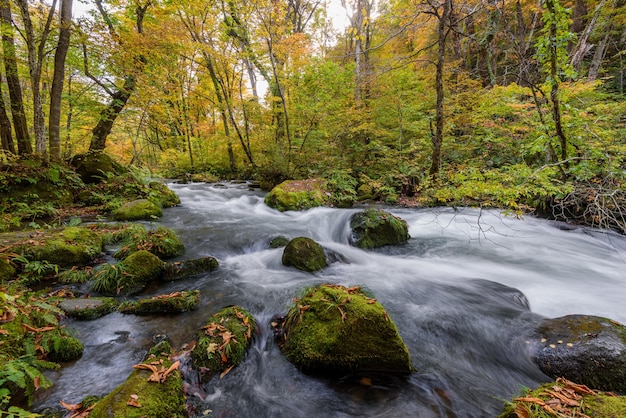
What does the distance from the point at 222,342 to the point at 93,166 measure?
9.38 metres

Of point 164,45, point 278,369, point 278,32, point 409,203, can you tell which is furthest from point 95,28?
point 409,203

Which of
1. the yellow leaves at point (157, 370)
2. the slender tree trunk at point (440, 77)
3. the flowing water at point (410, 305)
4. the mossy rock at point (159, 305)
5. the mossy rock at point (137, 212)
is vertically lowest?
the flowing water at point (410, 305)

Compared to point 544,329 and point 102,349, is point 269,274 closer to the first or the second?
point 102,349

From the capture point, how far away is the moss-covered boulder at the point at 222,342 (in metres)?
2.62

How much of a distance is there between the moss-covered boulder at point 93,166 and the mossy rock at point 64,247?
16.5ft

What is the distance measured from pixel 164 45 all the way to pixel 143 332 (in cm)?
1281

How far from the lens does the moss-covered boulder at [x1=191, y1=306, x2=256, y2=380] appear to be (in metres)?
2.62

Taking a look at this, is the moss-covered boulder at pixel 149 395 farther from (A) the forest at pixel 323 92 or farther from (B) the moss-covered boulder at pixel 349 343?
(A) the forest at pixel 323 92

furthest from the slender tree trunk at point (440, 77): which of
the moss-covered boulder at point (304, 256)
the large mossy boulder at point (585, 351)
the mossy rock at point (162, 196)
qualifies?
the mossy rock at point (162, 196)

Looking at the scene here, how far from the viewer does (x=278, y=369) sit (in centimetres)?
280

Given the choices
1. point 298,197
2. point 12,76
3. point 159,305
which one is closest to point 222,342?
point 159,305

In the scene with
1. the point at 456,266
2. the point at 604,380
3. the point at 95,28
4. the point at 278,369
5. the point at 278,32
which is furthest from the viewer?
the point at 278,32

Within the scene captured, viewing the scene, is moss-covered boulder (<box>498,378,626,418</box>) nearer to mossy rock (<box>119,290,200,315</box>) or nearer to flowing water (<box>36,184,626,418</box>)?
flowing water (<box>36,184,626,418</box>)

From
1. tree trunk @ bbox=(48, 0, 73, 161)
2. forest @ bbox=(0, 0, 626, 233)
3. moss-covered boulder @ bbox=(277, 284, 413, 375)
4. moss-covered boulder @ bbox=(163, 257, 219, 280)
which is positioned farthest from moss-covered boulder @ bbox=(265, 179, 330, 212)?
moss-covered boulder @ bbox=(277, 284, 413, 375)
